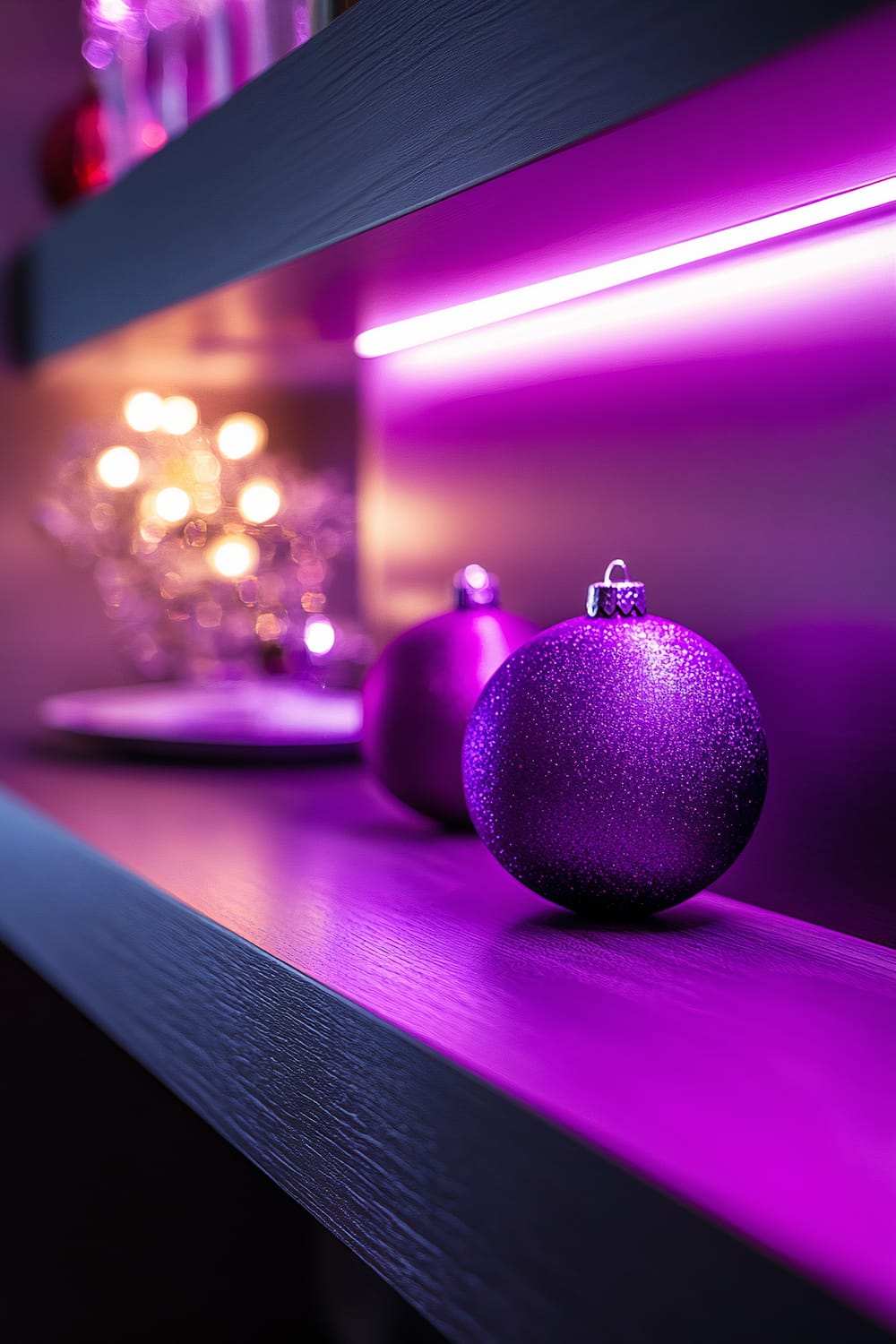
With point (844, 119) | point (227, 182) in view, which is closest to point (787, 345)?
point (844, 119)

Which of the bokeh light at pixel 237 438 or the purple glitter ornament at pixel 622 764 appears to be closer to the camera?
the purple glitter ornament at pixel 622 764

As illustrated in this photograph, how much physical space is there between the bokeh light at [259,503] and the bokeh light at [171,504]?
0.18 ft

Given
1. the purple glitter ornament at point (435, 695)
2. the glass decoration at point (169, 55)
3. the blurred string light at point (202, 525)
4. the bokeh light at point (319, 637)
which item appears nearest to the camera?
the purple glitter ornament at point (435, 695)

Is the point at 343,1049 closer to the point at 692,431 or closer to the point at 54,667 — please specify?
the point at 692,431

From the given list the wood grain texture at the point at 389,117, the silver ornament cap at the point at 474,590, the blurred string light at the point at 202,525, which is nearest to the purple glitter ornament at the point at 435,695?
the silver ornament cap at the point at 474,590

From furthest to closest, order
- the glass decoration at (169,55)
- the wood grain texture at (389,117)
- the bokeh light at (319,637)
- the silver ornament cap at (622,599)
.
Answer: the bokeh light at (319,637)
the glass decoration at (169,55)
the silver ornament cap at (622,599)
the wood grain texture at (389,117)

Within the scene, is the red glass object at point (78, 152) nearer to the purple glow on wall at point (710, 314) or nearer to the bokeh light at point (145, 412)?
the bokeh light at point (145, 412)

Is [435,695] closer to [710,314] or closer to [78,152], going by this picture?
[710,314]

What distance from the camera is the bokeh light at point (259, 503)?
1.16 m

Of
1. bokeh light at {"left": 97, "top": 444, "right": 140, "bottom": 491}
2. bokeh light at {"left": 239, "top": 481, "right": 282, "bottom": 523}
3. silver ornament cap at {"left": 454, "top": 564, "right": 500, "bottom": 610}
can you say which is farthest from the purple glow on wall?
bokeh light at {"left": 97, "top": 444, "right": 140, "bottom": 491}

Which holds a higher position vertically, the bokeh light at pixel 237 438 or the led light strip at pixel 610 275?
the led light strip at pixel 610 275

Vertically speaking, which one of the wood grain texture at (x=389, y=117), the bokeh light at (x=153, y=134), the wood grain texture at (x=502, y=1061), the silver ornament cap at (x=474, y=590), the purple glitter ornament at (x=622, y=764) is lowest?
the wood grain texture at (x=502, y=1061)

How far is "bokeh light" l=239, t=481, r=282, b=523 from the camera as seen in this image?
1.16 m

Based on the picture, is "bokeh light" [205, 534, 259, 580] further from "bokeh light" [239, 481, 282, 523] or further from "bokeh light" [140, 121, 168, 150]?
"bokeh light" [140, 121, 168, 150]
